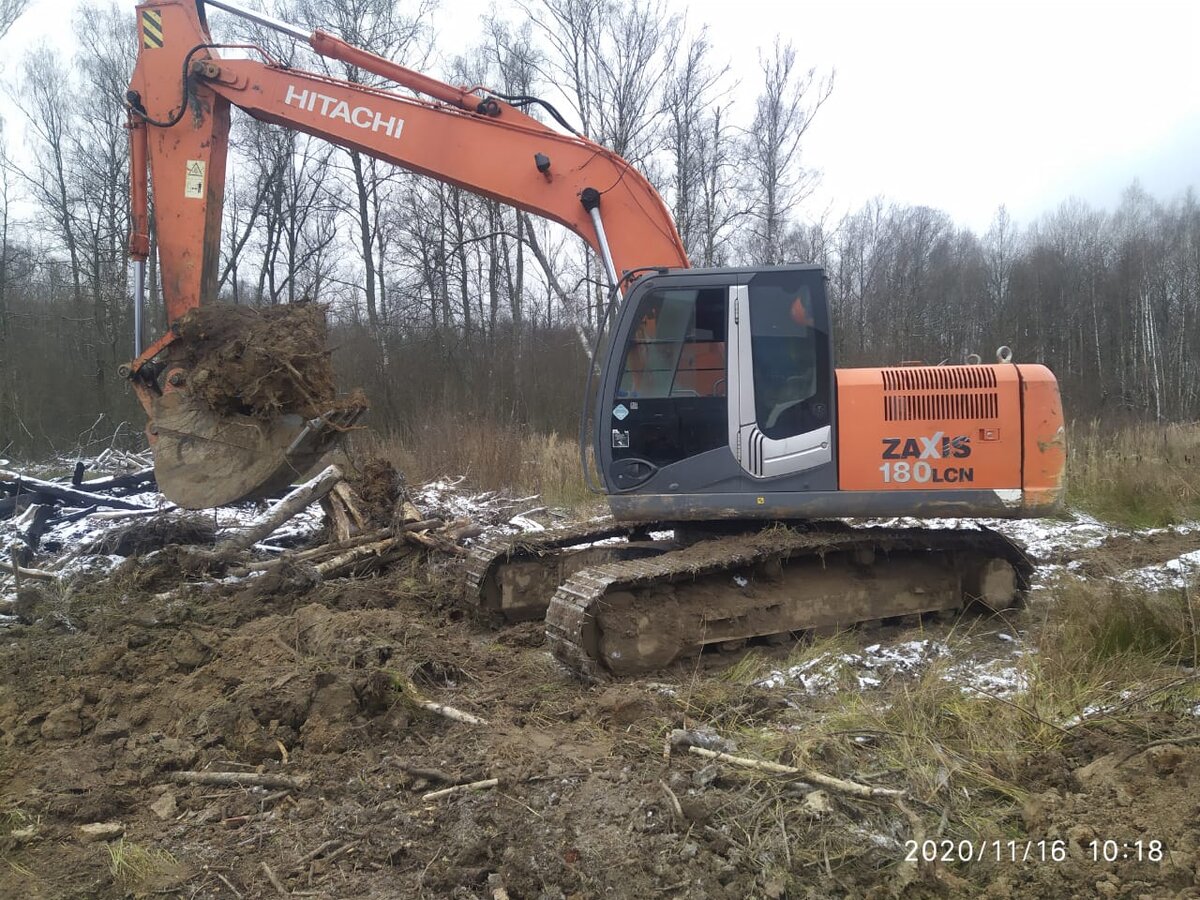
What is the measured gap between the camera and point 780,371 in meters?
5.21

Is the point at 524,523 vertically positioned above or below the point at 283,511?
below

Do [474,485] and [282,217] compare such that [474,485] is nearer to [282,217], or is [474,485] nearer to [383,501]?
[383,501]

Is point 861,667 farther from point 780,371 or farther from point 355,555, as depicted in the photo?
point 355,555

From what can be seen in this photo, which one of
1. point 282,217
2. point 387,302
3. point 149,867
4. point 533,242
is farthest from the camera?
point 282,217

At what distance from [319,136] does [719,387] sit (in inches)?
146

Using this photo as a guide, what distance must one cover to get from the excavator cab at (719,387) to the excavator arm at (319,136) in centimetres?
84

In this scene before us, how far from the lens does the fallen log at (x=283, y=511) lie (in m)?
7.19

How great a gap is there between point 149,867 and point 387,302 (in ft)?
62.2

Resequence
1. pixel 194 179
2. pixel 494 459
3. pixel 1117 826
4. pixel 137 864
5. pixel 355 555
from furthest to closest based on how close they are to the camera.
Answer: pixel 494 459 < pixel 355 555 < pixel 194 179 < pixel 137 864 < pixel 1117 826

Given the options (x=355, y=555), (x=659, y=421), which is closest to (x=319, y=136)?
(x=355, y=555)

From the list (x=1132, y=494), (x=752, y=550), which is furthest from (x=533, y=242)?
(x=752, y=550)

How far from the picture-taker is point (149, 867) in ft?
9.43
